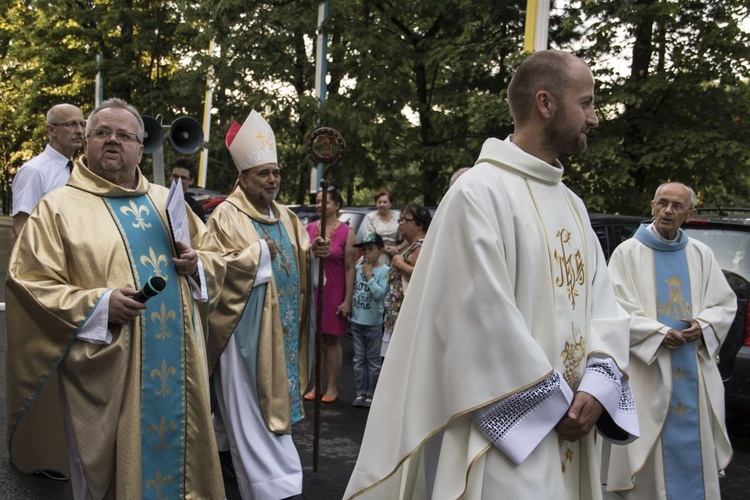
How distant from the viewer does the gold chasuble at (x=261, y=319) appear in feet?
15.9

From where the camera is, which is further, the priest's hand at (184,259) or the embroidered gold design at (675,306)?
the embroidered gold design at (675,306)

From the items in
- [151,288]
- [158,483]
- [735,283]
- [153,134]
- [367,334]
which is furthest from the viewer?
[367,334]

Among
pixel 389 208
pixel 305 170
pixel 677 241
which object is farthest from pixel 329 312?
pixel 305 170

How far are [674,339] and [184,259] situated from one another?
9.12 feet

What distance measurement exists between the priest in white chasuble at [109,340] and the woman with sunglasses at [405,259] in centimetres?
269

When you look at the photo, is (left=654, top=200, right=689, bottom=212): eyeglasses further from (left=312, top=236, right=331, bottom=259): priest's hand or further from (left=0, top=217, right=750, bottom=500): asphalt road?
(left=312, top=236, right=331, bottom=259): priest's hand

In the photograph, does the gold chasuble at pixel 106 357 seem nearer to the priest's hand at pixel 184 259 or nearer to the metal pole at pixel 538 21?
the priest's hand at pixel 184 259

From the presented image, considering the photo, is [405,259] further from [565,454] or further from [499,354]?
[499,354]

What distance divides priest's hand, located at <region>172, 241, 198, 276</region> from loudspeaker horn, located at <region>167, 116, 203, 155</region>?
115 inches

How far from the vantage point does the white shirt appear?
545 cm

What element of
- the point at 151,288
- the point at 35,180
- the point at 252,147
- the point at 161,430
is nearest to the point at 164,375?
the point at 161,430

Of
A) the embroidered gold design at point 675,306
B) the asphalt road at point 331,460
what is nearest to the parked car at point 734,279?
the asphalt road at point 331,460

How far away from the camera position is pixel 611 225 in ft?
27.1

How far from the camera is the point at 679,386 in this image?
4852 mm
